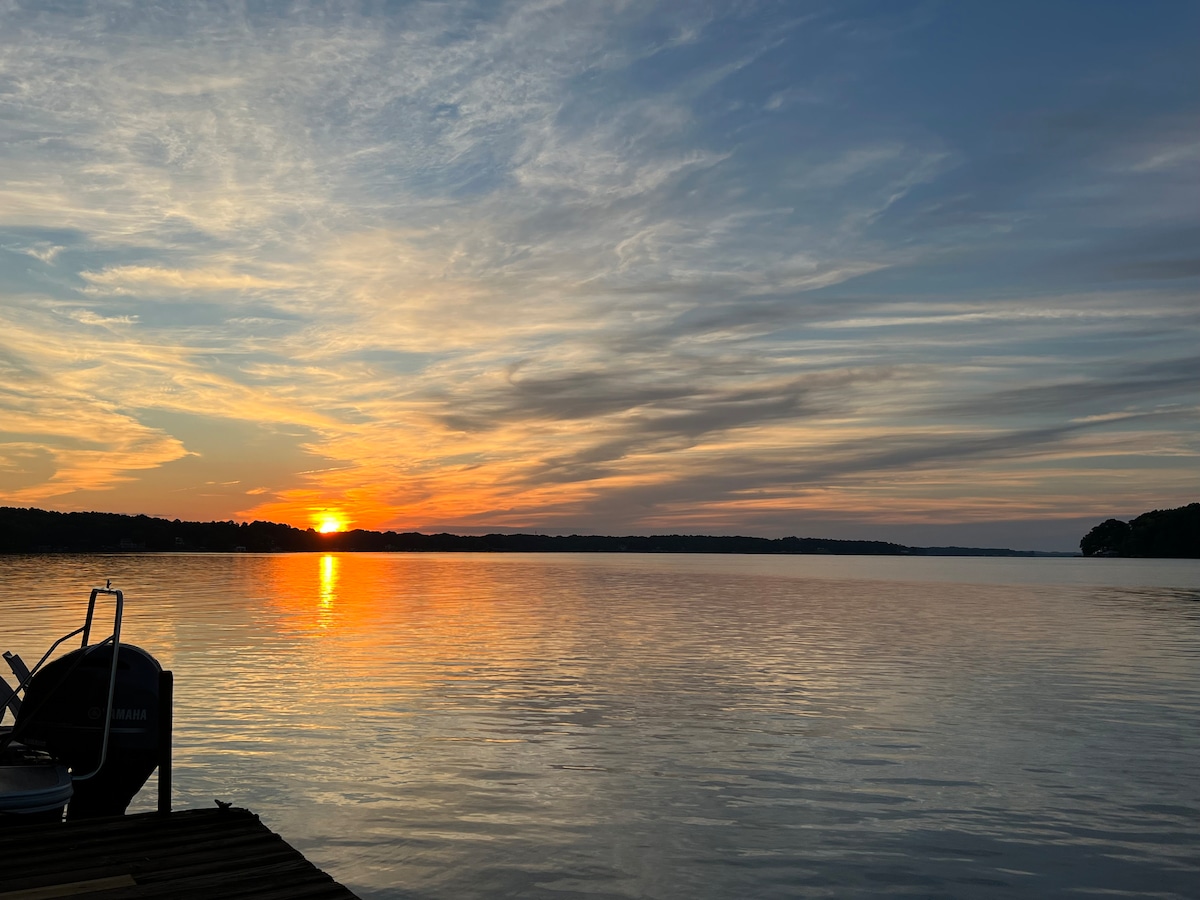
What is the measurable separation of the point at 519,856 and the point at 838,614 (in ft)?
181

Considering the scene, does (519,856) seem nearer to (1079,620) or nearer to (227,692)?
(227,692)

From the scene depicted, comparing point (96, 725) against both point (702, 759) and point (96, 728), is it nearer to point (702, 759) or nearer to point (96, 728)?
point (96, 728)

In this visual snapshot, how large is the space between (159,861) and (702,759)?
1276 cm

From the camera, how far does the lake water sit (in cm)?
1469

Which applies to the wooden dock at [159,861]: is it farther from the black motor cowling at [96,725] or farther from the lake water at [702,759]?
the black motor cowling at [96,725]

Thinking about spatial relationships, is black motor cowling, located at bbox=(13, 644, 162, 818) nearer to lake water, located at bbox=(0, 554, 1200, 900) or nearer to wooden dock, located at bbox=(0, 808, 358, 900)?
lake water, located at bbox=(0, 554, 1200, 900)

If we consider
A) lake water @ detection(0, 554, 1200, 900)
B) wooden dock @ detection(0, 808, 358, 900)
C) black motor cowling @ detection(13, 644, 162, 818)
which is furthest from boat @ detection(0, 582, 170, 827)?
wooden dock @ detection(0, 808, 358, 900)

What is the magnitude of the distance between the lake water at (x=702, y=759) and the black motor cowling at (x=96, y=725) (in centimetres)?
157

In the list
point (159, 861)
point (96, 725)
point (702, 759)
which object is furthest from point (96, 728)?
point (702, 759)

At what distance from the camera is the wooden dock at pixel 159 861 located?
1116cm

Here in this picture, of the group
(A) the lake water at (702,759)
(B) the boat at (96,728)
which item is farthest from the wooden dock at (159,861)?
(B) the boat at (96,728)

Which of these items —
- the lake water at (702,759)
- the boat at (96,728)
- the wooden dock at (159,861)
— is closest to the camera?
the wooden dock at (159,861)

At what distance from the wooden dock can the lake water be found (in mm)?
1917

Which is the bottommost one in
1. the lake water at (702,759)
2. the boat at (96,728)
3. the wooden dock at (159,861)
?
the lake water at (702,759)
